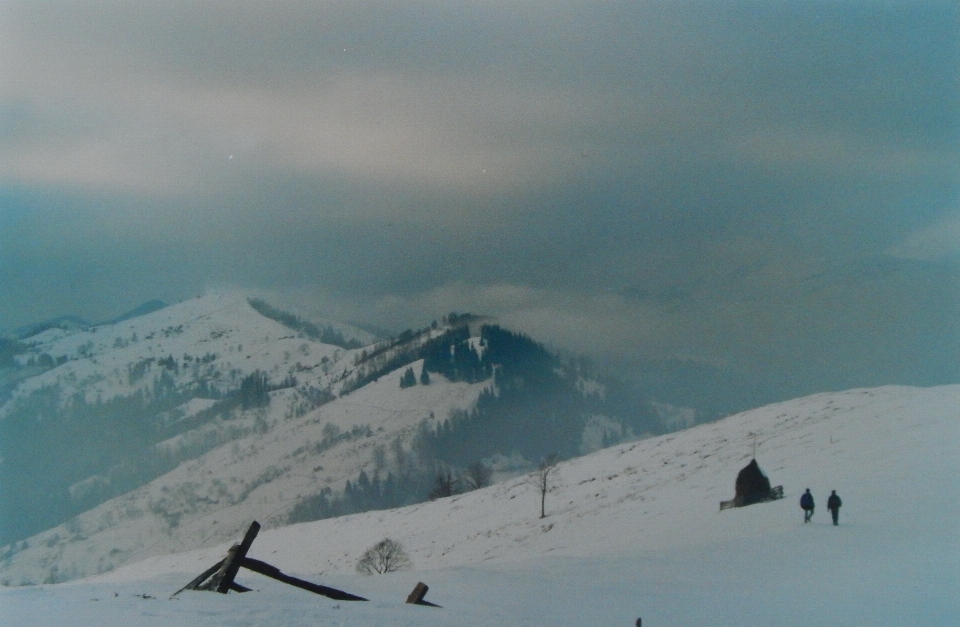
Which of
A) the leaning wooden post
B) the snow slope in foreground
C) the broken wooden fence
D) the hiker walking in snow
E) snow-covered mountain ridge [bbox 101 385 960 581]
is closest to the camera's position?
the snow slope in foreground

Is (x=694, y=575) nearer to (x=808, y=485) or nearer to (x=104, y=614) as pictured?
(x=104, y=614)

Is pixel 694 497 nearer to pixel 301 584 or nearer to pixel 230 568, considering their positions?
pixel 301 584

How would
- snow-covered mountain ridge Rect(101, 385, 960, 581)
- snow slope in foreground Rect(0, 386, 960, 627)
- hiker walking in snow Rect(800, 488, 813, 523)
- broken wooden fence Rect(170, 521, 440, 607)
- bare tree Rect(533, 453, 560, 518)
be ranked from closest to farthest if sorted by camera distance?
snow slope in foreground Rect(0, 386, 960, 627), broken wooden fence Rect(170, 521, 440, 607), hiker walking in snow Rect(800, 488, 813, 523), snow-covered mountain ridge Rect(101, 385, 960, 581), bare tree Rect(533, 453, 560, 518)

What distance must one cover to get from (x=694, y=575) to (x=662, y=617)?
18.8 feet

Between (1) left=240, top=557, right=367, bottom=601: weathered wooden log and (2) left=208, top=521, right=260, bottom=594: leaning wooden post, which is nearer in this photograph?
(2) left=208, top=521, right=260, bottom=594: leaning wooden post

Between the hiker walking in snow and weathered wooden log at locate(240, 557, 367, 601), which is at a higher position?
the hiker walking in snow

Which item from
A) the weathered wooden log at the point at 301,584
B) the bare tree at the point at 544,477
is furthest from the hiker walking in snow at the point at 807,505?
the bare tree at the point at 544,477

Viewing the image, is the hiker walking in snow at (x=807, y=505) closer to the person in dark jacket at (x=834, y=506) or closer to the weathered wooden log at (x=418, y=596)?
the person in dark jacket at (x=834, y=506)

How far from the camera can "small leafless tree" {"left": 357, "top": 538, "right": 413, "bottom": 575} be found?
53403 millimetres

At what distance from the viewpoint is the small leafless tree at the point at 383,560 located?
5340 cm

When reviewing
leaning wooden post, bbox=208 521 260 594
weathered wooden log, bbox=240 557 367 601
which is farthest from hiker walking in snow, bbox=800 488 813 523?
leaning wooden post, bbox=208 521 260 594

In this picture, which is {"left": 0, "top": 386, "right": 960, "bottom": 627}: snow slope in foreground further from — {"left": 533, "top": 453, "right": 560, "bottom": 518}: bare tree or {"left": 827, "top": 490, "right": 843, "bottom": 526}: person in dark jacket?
{"left": 533, "top": 453, "right": 560, "bottom": 518}: bare tree

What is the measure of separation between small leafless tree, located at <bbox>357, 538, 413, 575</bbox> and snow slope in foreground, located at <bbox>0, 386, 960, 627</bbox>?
289 centimetres

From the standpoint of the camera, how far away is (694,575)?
2203 centimetres
